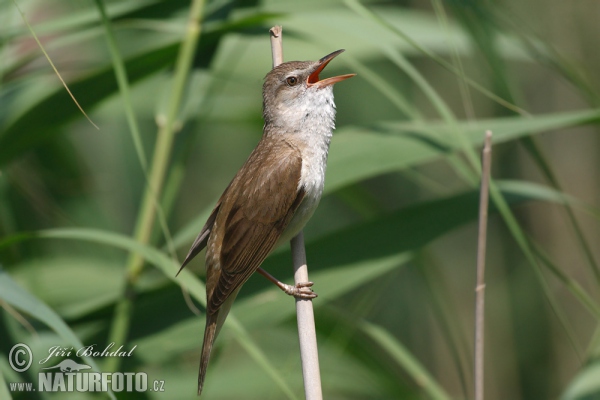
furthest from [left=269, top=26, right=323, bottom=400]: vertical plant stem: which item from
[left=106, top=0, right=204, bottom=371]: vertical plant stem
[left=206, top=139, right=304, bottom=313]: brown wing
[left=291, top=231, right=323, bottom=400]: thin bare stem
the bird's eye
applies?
the bird's eye

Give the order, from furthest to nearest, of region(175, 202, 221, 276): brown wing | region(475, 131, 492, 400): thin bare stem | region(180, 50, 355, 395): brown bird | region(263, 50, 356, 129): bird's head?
region(263, 50, 356, 129): bird's head < region(175, 202, 221, 276): brown wing < region(180, 50, 355, 395): brown bird < region(475, 131, 492, 400): thin bare stem

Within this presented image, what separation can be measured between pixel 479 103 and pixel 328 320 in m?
2.34

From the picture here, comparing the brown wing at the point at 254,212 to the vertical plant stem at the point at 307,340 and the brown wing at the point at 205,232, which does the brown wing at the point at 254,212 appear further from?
the vertical plant stem at the point at 307,340

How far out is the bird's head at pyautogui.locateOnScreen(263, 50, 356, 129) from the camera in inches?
99.5

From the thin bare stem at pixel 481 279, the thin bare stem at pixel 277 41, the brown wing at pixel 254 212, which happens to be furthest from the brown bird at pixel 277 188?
the thin bare stem at pixel 481 279

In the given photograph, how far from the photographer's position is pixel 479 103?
173 inches

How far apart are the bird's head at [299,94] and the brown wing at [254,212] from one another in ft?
0.51

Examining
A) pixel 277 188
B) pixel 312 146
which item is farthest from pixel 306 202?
pixel 312 146

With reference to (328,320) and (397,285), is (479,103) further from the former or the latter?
(328,320)

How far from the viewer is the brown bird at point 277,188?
7.45 ft

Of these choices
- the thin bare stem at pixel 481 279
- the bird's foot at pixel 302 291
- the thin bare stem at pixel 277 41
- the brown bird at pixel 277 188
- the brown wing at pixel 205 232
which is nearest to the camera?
the thin bare stem at pixel 481 279

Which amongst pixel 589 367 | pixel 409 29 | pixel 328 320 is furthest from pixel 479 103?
pixel 589 367

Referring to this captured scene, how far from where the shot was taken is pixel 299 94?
2.59 m

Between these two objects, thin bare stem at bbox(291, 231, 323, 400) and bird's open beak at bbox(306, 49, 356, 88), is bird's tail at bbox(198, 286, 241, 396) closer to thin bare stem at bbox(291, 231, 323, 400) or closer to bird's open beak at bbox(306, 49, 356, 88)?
thin bare stem at bbox(291, 231, 323, 400)
